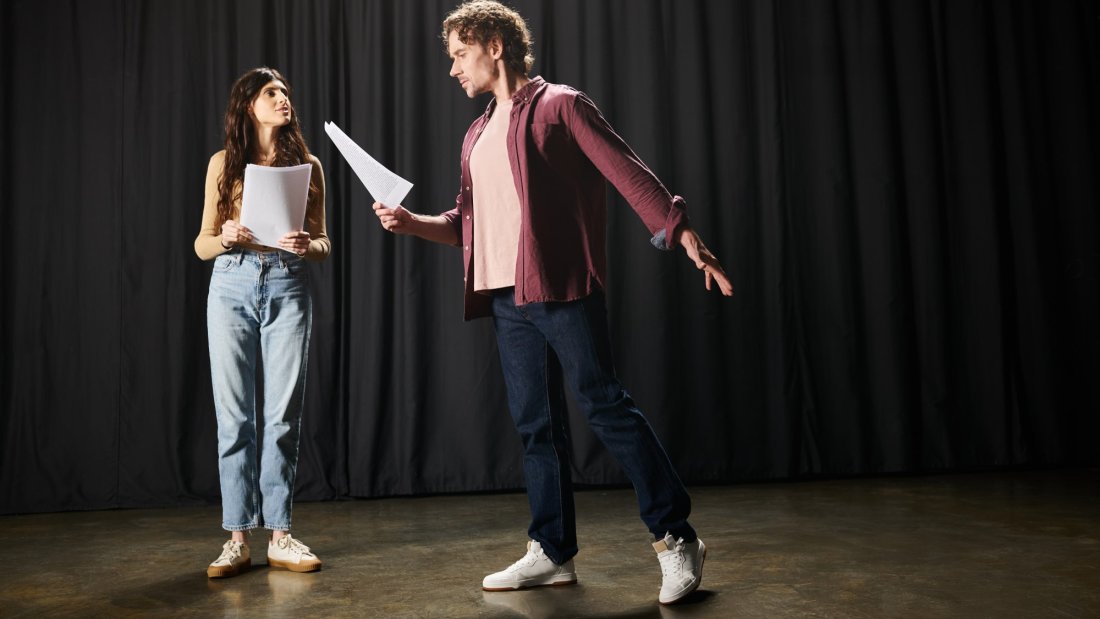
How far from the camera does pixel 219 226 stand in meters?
2.34

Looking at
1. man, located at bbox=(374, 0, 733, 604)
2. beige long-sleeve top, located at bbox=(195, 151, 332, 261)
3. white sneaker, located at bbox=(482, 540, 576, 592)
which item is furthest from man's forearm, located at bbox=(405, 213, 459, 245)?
white sneaker, located at bbox=(482, 540, 576, 592)

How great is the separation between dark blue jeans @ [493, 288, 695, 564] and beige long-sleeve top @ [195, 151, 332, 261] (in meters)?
0.65

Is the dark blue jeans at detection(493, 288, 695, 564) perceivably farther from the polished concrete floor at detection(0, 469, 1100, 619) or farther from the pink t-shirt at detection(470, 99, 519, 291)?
the polished concrete floor at detection(0, 469, 1100, 619)

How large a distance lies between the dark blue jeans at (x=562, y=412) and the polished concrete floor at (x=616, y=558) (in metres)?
0.18

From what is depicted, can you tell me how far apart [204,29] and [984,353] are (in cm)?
386

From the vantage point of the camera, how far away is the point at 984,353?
4.16 meters

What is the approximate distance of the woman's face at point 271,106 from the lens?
2371mm

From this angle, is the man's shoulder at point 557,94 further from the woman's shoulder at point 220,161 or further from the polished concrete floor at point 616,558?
the polished concrete floor at point 616,558

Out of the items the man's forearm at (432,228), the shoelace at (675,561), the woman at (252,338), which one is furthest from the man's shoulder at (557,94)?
the shoelace at (675,561)

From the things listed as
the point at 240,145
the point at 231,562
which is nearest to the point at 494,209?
the point at 240,145

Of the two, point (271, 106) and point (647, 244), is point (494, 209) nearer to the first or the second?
point (271, 106)

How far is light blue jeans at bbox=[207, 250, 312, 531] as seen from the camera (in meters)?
2.29

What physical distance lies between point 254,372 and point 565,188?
101 cm

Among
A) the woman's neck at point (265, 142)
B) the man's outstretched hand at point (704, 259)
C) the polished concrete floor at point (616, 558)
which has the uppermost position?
the woman's neck at point (265, 142)
